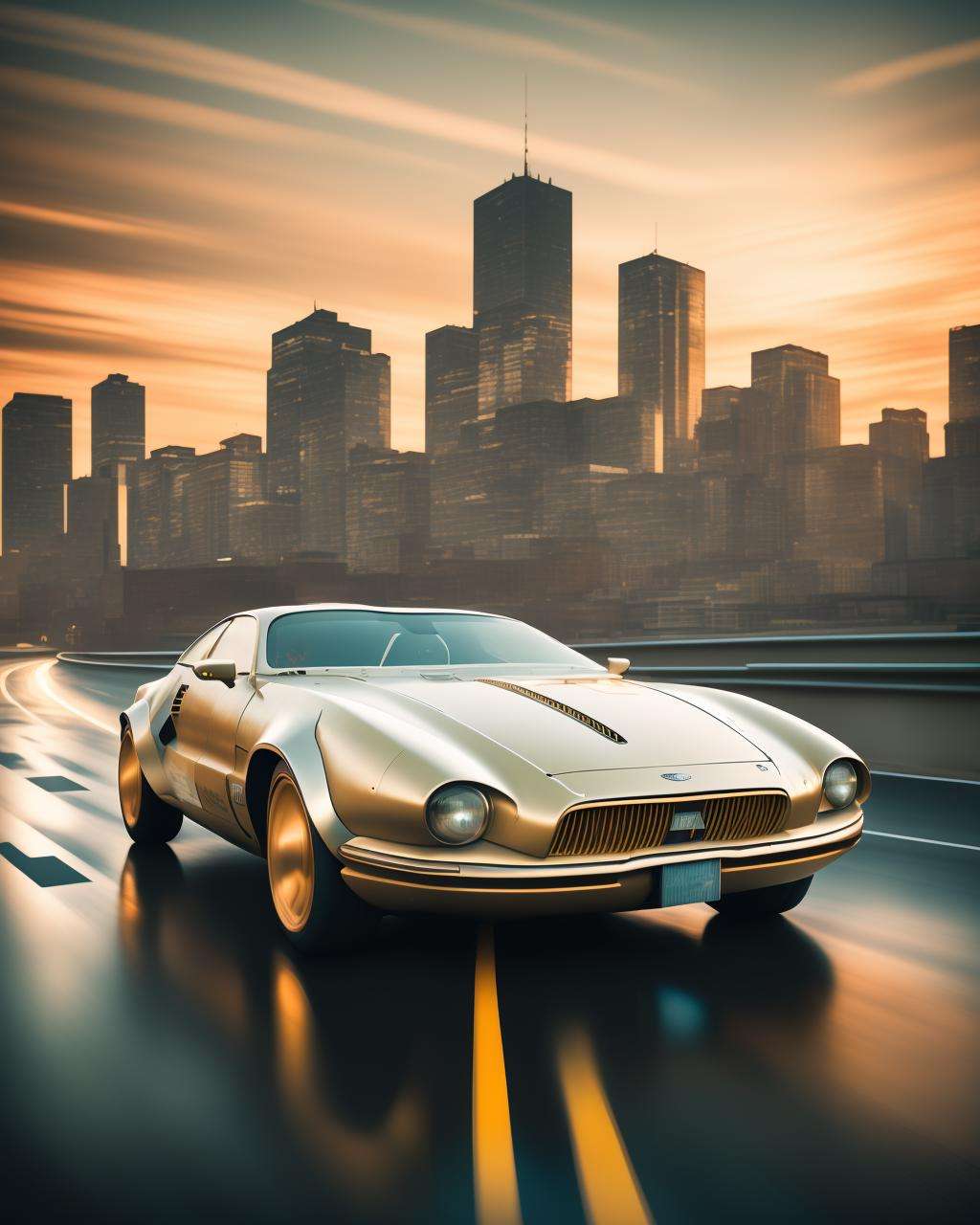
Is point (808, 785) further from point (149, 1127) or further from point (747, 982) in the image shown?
point (149, 1127)

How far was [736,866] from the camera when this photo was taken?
4152 mm

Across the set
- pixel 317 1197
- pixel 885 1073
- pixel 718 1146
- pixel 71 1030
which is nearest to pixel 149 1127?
pixel 317 1197

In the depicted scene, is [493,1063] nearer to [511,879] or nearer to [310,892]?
[511,879]

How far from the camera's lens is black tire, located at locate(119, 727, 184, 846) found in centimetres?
684

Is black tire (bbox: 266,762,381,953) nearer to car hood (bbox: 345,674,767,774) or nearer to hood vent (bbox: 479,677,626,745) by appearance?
car hood (bbox: 345,674,767,774)

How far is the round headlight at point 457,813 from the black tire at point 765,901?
1.57m

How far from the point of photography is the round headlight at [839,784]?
466cm

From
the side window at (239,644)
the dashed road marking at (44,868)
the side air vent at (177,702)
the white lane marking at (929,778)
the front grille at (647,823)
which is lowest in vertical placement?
the white lane marking at (929,778)

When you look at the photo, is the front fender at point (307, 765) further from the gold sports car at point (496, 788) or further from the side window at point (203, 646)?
the side window at point (203, 646)

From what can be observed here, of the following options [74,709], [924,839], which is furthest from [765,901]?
[74,709]

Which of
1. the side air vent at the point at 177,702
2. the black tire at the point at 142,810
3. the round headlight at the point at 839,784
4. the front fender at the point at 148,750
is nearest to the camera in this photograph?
the round headlight at the point at 839,784

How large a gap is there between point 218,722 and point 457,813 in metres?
2.06

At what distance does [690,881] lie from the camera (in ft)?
13.2

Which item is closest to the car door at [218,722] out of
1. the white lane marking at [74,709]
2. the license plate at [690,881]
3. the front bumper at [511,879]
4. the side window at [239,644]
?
the side window at [239,644]
